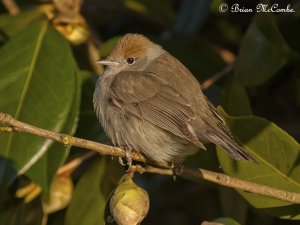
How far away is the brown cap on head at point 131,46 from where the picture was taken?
4984 mm

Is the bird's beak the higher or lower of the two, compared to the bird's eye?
higher

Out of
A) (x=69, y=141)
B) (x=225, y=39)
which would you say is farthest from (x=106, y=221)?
(x=225, y=39)

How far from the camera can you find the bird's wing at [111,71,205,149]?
4246mm

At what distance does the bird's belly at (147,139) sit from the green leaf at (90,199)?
0.63 feet

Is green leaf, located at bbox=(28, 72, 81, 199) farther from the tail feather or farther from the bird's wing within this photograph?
the tail feather

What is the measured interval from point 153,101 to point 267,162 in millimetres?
1023

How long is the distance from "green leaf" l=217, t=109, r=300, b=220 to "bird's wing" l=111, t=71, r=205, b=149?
1.36 feet

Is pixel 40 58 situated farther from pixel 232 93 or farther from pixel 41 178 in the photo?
pixel 232 93

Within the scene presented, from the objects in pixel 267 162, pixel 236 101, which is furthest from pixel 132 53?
pixel 267 162

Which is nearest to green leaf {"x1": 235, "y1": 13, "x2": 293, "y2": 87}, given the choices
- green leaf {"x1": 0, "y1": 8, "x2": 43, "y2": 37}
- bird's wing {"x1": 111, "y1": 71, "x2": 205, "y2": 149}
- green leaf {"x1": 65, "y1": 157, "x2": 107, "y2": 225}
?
bird's wing {"x1": 111, "y1": 71, "x2": 205, "y2": 149}

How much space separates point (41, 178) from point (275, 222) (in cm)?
153

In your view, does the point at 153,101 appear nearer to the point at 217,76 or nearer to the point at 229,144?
the point at 217,76

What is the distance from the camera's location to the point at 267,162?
371cm

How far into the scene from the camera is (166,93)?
4.47 meters
